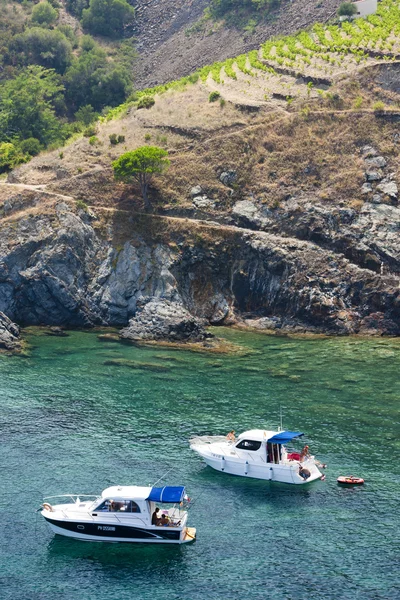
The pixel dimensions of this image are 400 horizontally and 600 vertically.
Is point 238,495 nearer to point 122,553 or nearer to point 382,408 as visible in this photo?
point 122,553

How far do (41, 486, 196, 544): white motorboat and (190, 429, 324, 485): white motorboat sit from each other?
403 inches

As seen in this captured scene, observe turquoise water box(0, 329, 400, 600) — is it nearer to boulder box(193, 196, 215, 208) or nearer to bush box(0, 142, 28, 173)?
boulder box(193, 196, 215, 208)

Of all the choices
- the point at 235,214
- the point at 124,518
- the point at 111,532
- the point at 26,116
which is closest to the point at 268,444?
the point at 124,518

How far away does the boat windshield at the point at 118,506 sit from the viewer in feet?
201

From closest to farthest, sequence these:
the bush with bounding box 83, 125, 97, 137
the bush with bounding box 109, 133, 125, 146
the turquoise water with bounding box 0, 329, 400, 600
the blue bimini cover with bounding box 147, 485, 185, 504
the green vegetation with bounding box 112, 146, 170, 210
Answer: the turquoise water with bounding box 0, 329, 400, 600 → the blue bimini cover with bounding box 147, 485, 185, 504 → the green vegetation with bounding box 112, 146, 170, 210 → the bush with bounding box 109, 133, 125, 146 → the bush with bounding box 83, 125, 97, 137

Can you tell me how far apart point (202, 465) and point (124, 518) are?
13.0m

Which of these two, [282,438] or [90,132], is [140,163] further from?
[282,438]

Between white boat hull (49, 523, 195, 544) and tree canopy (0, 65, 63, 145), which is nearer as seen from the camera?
white boat hull (49, 523, 195, 544)

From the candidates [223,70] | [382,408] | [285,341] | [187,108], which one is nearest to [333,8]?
[223,70]

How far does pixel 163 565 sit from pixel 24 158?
97056 mm

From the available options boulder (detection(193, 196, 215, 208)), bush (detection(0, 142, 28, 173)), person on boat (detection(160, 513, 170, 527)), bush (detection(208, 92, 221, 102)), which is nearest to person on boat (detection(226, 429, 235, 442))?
person on boat (detection(160, 513, 170, 527))

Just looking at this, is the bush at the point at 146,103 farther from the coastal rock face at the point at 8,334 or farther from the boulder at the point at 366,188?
the coastal rock face at the point at 8,334

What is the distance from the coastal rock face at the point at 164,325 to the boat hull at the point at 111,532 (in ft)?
155

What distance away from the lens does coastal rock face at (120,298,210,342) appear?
107438 mm
